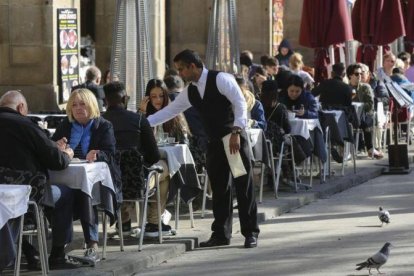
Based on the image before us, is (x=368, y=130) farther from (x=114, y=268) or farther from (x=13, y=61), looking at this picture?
(x=114, y=268)

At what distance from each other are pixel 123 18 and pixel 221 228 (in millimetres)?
2916

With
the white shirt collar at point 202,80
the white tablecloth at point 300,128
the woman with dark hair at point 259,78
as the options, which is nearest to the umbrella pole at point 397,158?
the woman with dark hair at point 259,78

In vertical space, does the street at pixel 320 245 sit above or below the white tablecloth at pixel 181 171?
below

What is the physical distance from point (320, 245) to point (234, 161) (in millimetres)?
1240

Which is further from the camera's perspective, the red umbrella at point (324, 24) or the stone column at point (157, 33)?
the red umbrella at point (324, 24)

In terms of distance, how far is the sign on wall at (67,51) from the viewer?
19.3 meters

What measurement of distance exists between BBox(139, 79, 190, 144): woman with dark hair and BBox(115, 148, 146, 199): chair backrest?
58.5 inches

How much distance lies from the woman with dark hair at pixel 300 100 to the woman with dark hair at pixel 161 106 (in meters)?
4.41

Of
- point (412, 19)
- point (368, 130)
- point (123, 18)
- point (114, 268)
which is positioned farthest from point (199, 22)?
point (114, 268)

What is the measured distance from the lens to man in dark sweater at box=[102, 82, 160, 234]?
12.6 m

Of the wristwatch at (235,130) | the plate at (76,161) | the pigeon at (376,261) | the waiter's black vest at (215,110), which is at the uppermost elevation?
the waiter's black vest at (215,110)

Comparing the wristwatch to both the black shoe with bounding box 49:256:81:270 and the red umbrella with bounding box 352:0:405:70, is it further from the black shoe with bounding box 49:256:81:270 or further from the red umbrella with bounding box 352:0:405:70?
the red umbrella with bounding box 352:0:405:70

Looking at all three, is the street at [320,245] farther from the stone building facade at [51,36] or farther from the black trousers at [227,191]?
the stone building facade at [51,36]

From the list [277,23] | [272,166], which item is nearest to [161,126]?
[272,166]
